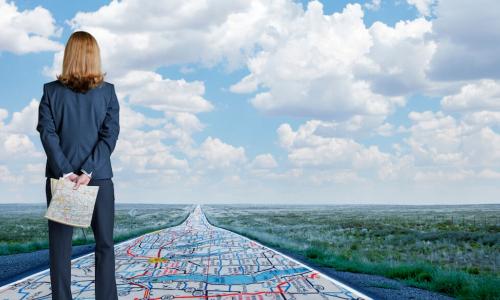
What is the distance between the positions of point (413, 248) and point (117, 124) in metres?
26.8

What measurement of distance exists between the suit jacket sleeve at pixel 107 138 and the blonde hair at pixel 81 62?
314mm

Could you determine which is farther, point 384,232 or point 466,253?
→ point 384,232

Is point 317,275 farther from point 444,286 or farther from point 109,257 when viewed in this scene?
point 109,257

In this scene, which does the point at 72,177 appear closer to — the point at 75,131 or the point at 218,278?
the point at 75,131

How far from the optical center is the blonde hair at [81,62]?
14.8ft

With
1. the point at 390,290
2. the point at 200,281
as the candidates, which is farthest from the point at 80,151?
the point at 390,290

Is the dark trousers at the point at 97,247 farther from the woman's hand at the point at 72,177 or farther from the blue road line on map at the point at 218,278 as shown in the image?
the blue road line on map at the point at 218,278

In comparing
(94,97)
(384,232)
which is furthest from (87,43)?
(384,232)

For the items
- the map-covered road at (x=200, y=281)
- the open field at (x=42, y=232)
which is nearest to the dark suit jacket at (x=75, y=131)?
the map-covered road at (x=200, y=281)

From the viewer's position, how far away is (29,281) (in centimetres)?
934

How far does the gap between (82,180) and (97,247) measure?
657 mm

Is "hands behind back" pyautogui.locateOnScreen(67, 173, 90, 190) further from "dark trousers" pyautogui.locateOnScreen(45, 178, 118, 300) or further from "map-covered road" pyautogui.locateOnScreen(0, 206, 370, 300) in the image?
"map-covered road" pyautogui.locateOnScreen(0, 206, 370, 300)

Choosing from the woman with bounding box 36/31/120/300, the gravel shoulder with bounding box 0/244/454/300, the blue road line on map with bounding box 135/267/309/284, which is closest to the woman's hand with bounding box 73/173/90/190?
the woman with bounding box 36/31/120/300

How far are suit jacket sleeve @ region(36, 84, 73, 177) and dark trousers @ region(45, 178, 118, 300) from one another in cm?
22
